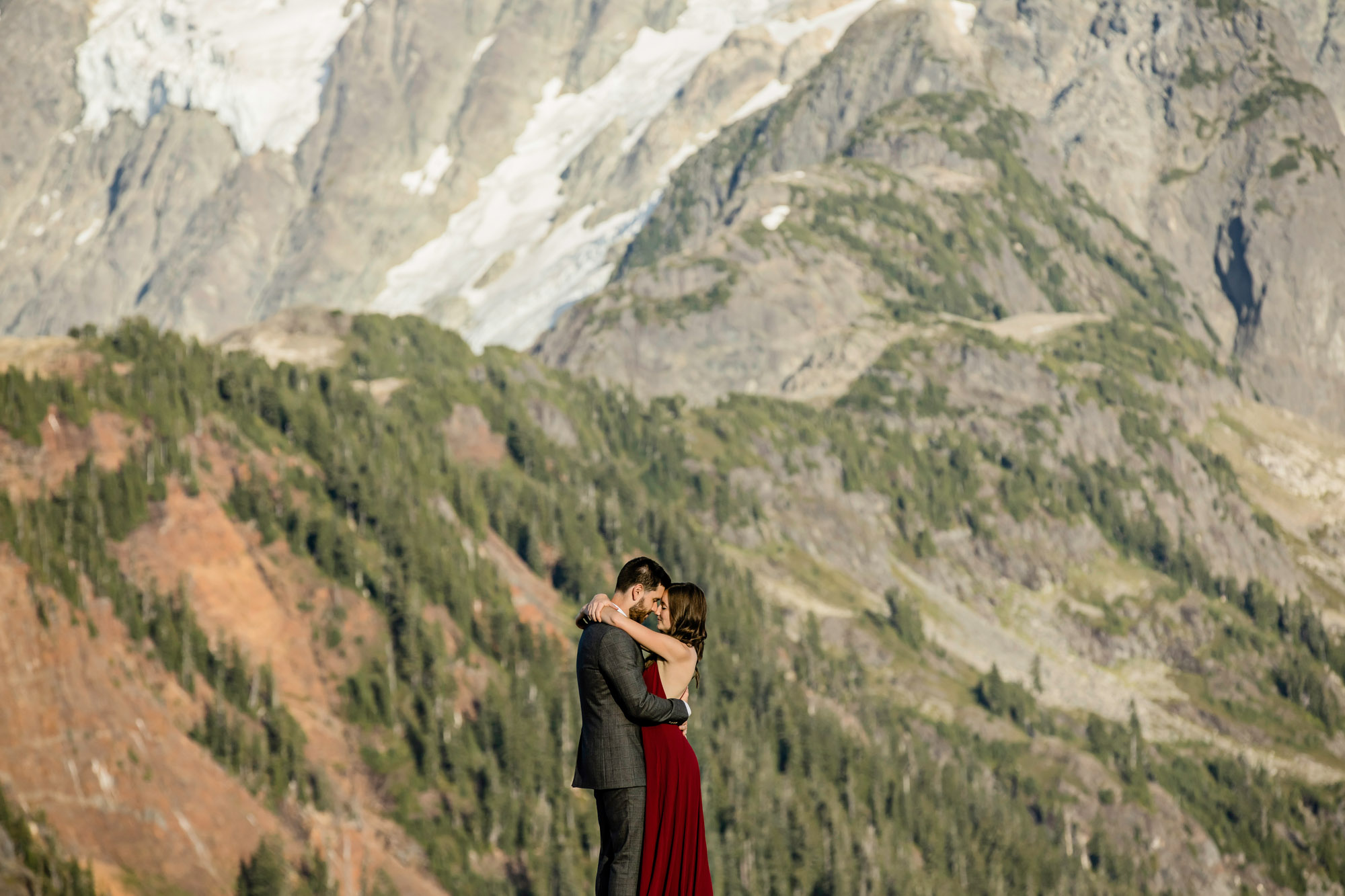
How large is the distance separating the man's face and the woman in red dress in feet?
0.21

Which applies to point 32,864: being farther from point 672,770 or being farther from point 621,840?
point 672,770

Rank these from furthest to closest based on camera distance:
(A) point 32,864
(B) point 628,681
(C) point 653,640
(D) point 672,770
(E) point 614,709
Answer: (A) point 32,864, (D) point 672,770, (C) point 653,640, (E) point 614,709, (B) point 628,681

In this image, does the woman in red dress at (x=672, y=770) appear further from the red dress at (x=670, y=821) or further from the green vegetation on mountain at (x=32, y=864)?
the green vegetation on mountain at (x=32, y=864)

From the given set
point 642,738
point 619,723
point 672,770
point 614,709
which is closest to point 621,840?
point 672,770

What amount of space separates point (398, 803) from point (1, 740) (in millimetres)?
48419

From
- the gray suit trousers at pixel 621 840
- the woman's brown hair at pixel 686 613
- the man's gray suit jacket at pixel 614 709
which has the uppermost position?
the woman's brown hair at pixel 686 613

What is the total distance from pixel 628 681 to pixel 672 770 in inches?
58.9

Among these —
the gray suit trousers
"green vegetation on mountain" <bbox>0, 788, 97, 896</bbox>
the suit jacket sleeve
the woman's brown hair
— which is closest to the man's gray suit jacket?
the suit jacket sleeve

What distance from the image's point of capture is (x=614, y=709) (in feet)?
61.6

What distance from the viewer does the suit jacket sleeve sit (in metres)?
18.4

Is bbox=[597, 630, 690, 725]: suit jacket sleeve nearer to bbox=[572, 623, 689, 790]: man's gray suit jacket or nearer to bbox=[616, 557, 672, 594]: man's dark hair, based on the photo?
bbox=[572, 623, 689, 790]: man's gray suit jacket

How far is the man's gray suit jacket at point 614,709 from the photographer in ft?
60.6

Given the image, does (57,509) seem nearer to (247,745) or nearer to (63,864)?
(247,745)

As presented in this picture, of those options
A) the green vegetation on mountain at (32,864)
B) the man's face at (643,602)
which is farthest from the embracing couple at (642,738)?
the green vegetation on mountain at (32,864)
